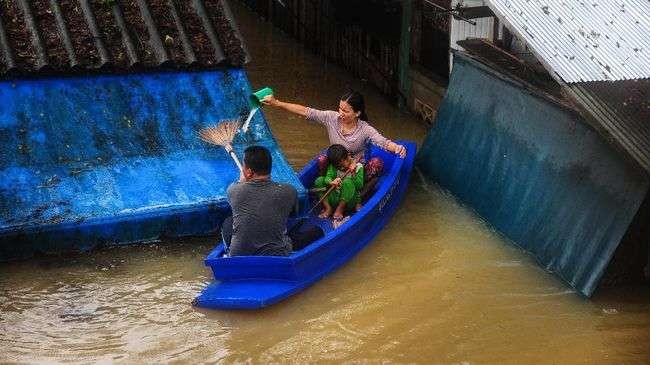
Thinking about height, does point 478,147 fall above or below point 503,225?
above

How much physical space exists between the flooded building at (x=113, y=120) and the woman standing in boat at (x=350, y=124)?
0.53 meters

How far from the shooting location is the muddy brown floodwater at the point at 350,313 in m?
6.02

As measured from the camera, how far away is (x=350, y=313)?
6.58m

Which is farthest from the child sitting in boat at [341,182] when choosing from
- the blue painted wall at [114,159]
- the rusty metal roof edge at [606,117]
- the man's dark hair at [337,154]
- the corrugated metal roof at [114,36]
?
the rusty metal roof edge at [606,117]

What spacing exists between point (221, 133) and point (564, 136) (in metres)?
3.27

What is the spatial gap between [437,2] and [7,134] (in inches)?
234

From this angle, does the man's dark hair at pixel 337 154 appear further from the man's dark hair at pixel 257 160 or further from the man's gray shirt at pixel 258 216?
Result: the man's dark hair at pixel 257 160

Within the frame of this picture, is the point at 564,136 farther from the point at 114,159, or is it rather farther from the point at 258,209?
the point at 114,159

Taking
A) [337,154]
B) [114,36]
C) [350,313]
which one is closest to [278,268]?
[350,313]

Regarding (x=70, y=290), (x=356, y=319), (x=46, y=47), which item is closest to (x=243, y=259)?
(x=356, y=319)

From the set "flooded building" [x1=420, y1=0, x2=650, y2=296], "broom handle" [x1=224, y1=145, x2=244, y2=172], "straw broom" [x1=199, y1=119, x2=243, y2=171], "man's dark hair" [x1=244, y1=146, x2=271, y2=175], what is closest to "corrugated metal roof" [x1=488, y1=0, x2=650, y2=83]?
"flooded building" [x1=420, y1=0, x2=650, y2=296]

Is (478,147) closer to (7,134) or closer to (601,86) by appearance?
(601,86)

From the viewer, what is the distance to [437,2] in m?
10.6

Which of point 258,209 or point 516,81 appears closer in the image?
point 258,209
